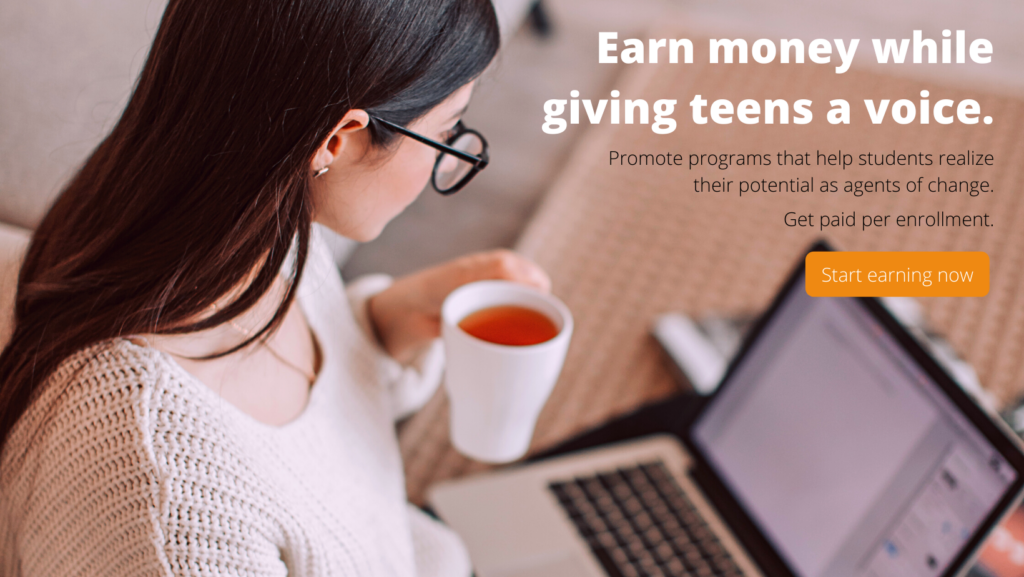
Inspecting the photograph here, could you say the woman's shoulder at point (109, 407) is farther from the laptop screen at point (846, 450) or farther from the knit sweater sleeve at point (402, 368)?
the laptop screen at point (846, 450)

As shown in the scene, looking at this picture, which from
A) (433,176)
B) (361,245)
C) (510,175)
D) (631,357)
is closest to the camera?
(433,176)

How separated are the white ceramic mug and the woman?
122 millimetres

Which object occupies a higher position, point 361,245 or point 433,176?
point 433,176

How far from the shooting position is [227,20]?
47cm

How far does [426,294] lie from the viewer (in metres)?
0.82

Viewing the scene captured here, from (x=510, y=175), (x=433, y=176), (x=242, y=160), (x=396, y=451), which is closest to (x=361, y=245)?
(x=510, y=175)

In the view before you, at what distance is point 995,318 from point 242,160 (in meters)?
1.08

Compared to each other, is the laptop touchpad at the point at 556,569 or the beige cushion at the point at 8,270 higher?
the beige cushion at the point at 8,270

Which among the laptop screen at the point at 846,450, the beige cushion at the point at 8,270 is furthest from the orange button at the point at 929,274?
the beige cushion at the point at 8,270

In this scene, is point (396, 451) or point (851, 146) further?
point (851, 146)

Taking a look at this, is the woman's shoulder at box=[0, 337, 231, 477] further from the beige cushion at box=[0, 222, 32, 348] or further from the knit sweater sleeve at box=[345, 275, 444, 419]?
the knit sweater sleeve at box=[345, 275, 444, 419]

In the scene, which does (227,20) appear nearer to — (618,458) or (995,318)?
(618,458)

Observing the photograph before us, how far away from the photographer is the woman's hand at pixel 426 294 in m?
0.79

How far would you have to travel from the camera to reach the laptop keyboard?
747mm
